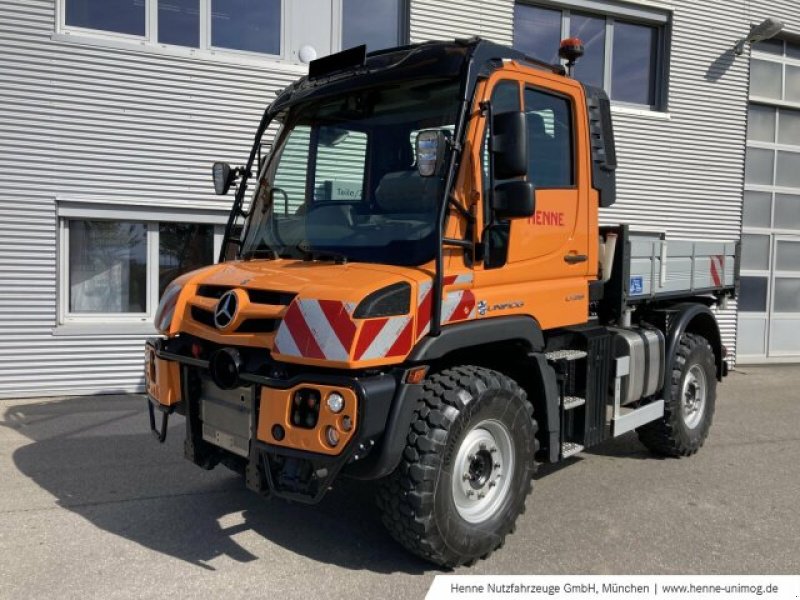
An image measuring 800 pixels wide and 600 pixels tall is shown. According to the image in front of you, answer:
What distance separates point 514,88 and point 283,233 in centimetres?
161

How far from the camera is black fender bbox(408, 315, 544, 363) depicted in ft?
11.1

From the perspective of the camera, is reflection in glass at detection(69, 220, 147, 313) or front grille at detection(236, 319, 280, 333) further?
reflection in glass at detection(69, 220, 147, 313)

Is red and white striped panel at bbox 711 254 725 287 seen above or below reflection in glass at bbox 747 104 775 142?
below

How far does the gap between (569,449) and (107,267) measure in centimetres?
601

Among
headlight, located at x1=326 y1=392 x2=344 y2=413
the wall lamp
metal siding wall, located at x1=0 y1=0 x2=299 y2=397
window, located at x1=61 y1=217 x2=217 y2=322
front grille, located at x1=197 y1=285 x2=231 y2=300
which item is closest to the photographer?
headlight, located at x1=326 y1=392 x2=344 y2=413

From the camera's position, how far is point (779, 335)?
12094 mm

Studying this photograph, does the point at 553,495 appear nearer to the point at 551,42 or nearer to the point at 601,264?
the point at 601,264

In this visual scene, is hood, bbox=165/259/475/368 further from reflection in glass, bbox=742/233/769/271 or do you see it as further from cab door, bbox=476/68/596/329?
reflection in glass, bbox=742/233/769/271

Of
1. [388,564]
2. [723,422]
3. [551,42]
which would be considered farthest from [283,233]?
[551,42]

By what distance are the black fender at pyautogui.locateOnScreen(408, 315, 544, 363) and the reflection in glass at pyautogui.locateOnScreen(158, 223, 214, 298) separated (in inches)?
216

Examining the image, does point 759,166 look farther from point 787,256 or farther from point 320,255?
point 320,255

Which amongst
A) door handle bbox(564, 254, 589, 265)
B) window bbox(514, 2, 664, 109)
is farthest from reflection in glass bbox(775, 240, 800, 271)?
door handle bbox(564, 254, 589, 265)

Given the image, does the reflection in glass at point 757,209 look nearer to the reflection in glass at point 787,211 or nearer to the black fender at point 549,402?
the reflection in glass at point 787,211

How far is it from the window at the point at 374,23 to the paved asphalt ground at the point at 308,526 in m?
5.64
